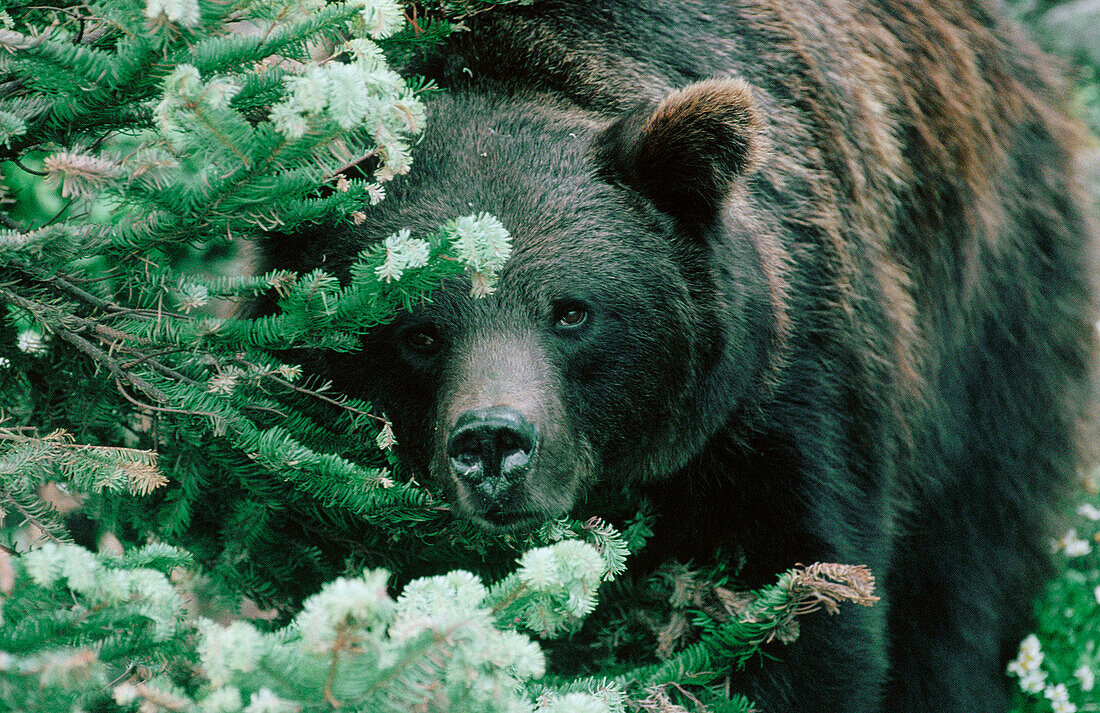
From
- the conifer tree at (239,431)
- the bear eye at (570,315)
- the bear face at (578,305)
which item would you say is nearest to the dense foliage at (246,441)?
the conifer tree at (239,431)

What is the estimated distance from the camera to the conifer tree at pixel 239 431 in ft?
5.46

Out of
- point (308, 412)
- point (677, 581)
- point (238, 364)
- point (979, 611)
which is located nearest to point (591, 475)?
point (677, 581)

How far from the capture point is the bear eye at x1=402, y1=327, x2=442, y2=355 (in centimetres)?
276

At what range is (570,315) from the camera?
111 inches

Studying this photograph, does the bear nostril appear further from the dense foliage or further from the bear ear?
the bear ear

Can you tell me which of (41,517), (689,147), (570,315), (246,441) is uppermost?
(689,147)

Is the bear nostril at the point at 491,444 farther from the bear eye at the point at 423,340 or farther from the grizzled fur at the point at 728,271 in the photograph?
the bear eye at the point at 423,340

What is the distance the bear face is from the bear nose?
0.08 metres

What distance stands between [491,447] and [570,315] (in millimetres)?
552

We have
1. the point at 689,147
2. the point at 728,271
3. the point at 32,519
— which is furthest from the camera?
the point at 728,271

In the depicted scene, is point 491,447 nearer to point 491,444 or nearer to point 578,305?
point 491,444

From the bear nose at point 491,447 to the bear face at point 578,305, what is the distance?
82 mm

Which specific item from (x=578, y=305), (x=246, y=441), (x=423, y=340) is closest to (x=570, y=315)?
(x=578, y=305)

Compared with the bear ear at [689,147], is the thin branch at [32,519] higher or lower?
lower
